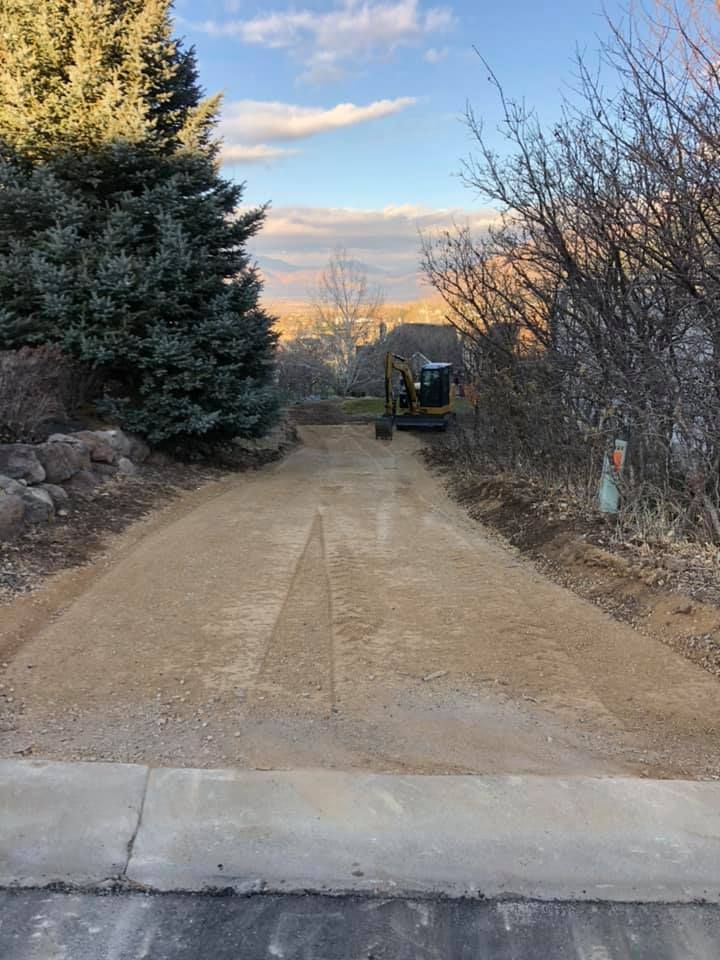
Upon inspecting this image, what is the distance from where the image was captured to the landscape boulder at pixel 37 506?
25.7 feet

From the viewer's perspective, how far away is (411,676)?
4.79 metres

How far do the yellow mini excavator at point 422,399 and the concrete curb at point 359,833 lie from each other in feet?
89.7

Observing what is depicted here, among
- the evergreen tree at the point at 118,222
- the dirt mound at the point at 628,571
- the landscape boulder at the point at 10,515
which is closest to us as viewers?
the dirt mound at the point at 628,571

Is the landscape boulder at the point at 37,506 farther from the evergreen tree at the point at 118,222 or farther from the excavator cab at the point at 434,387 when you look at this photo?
the excavator cab at the point at 434,387

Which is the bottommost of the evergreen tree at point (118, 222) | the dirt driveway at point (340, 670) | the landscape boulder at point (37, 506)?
the dirt driveway at point (340, 670)

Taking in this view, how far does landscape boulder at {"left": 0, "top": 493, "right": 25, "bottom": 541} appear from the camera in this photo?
23.3 feet

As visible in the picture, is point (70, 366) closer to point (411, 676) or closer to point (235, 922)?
point (411, 676)

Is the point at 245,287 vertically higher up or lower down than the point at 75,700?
higher up

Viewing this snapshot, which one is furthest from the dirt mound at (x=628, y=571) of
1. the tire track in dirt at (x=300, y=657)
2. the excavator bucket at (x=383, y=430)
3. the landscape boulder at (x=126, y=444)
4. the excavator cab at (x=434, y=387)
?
the excavator cab at (x=434, y=387)

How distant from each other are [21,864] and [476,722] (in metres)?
2.32

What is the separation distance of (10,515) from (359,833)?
5374 mm

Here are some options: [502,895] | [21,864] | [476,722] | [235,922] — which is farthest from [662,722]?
[21,864]

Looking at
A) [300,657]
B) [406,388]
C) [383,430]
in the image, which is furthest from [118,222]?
[406,388]

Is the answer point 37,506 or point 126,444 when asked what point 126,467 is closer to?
point 126,444
